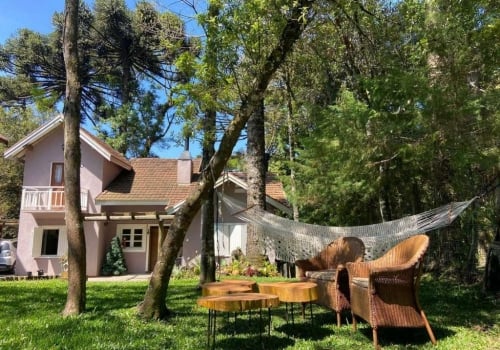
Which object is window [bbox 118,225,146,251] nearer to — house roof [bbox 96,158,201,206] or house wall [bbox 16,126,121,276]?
house wall [bbox 16,126,121,276]

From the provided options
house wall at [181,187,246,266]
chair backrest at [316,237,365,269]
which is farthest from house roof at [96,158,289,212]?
chair backrest at [316,237,365,269]

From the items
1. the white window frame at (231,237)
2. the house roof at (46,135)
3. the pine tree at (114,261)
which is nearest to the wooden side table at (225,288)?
the white window frame at (231,237)

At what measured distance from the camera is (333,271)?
4.33 meters

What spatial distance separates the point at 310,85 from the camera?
1110 centimetres

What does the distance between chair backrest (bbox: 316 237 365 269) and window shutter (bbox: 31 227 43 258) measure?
11491 millimetres

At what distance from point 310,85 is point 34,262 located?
10.3 metres

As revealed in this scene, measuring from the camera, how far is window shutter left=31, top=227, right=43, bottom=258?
13.3 m

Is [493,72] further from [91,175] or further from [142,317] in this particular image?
[91,175]

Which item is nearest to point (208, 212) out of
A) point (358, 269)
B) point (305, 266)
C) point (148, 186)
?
point (305, 266)

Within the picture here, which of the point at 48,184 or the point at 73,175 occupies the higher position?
the point at 48,184

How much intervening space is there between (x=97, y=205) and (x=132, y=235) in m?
1.50

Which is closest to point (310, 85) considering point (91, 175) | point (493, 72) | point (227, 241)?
point (227, 241)

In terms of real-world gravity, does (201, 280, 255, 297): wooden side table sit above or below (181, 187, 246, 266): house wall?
below

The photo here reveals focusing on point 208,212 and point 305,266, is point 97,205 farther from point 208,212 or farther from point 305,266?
point 305,266
